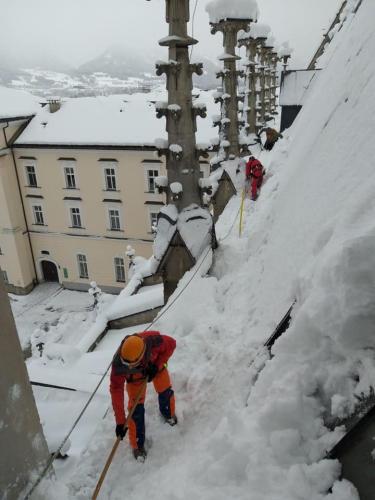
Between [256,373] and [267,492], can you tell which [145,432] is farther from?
[267,492]

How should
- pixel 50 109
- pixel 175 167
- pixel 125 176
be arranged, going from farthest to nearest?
pixel 50 109
pixel 125 176
pixel 175 167

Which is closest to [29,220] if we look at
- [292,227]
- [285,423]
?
[292,227]

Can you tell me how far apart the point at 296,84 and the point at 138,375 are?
17.6 metres

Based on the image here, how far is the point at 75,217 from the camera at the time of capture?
27609 mm

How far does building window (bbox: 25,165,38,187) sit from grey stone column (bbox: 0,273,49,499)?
26358 millimetres

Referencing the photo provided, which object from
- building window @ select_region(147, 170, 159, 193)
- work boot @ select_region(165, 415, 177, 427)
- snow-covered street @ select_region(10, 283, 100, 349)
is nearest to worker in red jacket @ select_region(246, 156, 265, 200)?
work boot @ select_region(165, 415, 177, 427)

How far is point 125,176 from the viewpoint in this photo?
25141 millimetres

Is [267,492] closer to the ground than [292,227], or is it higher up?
closer to the ground

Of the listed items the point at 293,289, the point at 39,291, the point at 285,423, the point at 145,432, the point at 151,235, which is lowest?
the point at 39,291

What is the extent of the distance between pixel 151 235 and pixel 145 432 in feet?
74.1

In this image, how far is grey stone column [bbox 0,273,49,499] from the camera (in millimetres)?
2764

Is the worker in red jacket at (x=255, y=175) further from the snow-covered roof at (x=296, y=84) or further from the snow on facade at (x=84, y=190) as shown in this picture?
the snow on facade at (x=84, y=190)

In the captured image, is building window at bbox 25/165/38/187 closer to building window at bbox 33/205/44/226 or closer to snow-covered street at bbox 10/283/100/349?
building window at bbox 33/205/44/226

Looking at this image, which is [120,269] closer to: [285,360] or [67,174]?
[67,174]
